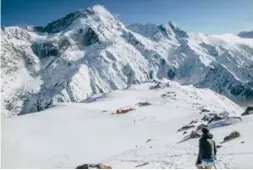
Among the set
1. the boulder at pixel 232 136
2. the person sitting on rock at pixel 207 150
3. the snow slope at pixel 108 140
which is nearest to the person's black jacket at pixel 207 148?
the person sitting on rock at pixel 207 150

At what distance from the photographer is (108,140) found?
2640 inches

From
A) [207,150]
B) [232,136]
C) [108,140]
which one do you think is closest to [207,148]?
[207,150]

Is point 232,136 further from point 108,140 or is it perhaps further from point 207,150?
point 108,140

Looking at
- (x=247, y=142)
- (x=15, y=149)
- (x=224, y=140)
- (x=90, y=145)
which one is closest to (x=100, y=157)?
(x=90, y=145)

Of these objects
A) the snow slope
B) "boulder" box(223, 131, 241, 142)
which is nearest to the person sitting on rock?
the snow slope

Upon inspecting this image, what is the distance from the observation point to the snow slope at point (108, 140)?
1371 inches

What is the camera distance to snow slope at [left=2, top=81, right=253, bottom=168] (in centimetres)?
3481

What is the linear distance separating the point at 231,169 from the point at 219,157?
419 cm

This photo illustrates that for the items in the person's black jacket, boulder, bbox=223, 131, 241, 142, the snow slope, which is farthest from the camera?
boulder, bbox=223, 131, 241, 142

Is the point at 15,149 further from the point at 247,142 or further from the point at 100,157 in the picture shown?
the point at 247,142

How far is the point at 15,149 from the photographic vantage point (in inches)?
2464

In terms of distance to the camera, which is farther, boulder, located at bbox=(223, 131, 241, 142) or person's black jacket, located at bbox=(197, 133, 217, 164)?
boulder, located at bbox=(223, 131, 241, 142)

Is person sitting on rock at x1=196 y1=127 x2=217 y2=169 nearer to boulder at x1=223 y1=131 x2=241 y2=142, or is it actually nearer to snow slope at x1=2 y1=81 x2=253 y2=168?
snow slope at x1=2 y1=81 x2=253 y2=168

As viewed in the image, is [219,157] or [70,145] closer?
[219,157]
